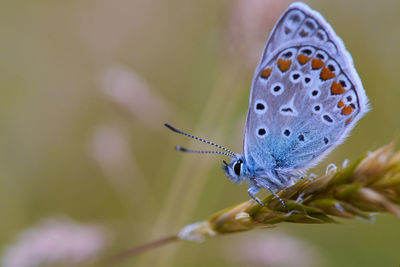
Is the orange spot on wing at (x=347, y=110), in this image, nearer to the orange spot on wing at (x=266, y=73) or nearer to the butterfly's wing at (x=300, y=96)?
the butterfly's wing at (x=300, y=96)

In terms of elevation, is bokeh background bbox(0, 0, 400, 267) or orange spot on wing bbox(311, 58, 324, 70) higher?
bokeh background bbox(0, 0, 400, 267)

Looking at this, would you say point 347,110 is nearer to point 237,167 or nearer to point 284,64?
point 284,64

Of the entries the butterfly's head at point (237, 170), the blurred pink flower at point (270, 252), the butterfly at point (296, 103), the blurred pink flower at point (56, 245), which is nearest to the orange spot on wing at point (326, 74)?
the butterfly at point (296, 103)

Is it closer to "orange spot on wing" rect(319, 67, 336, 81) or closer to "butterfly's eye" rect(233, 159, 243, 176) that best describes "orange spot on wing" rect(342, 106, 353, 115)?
"orange spot on wing" rect(319, 67, 336, 81)

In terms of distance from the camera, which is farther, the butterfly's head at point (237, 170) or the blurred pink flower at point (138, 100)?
the blurred pink flower at point (138, 100)

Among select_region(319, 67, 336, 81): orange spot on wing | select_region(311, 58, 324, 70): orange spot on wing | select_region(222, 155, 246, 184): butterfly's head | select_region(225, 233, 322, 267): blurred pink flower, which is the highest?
select_region(311, 58, 324, 70): orange spot on wing

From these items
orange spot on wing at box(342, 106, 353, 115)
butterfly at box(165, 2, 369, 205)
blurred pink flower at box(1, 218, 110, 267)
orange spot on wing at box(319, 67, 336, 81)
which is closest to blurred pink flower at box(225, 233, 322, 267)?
butterfly at box(165, 2, 369, 205)

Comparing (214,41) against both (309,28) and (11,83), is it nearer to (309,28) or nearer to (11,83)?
(309,28)
